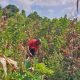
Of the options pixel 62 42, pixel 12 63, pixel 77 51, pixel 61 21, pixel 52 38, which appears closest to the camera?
pixel 12 63

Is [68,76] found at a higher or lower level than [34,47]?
lower

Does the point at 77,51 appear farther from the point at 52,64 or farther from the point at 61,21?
the point at 61,21

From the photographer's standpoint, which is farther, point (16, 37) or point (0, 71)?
point (16, 37)

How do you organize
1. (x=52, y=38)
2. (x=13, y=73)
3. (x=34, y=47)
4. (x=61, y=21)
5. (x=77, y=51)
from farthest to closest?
(x=61, y=21) → (x=52, y=38) → (x=77, y=51) → (x=34, y=47) → (x=13, y=73)

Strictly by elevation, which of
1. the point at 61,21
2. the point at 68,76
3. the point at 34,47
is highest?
the point at 61,21

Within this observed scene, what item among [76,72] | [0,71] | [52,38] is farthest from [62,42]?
[0,71]

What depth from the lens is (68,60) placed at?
22.5ft

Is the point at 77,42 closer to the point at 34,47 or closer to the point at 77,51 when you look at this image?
the point at 77,51

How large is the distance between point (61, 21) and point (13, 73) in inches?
314

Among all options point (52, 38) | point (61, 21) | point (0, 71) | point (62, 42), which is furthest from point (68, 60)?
point (0, 71)

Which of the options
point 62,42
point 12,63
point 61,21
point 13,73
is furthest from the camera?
point 61,21

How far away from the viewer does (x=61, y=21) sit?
33.8 ft

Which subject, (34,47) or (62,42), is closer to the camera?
(34,47)

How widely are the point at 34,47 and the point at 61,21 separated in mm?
4169
